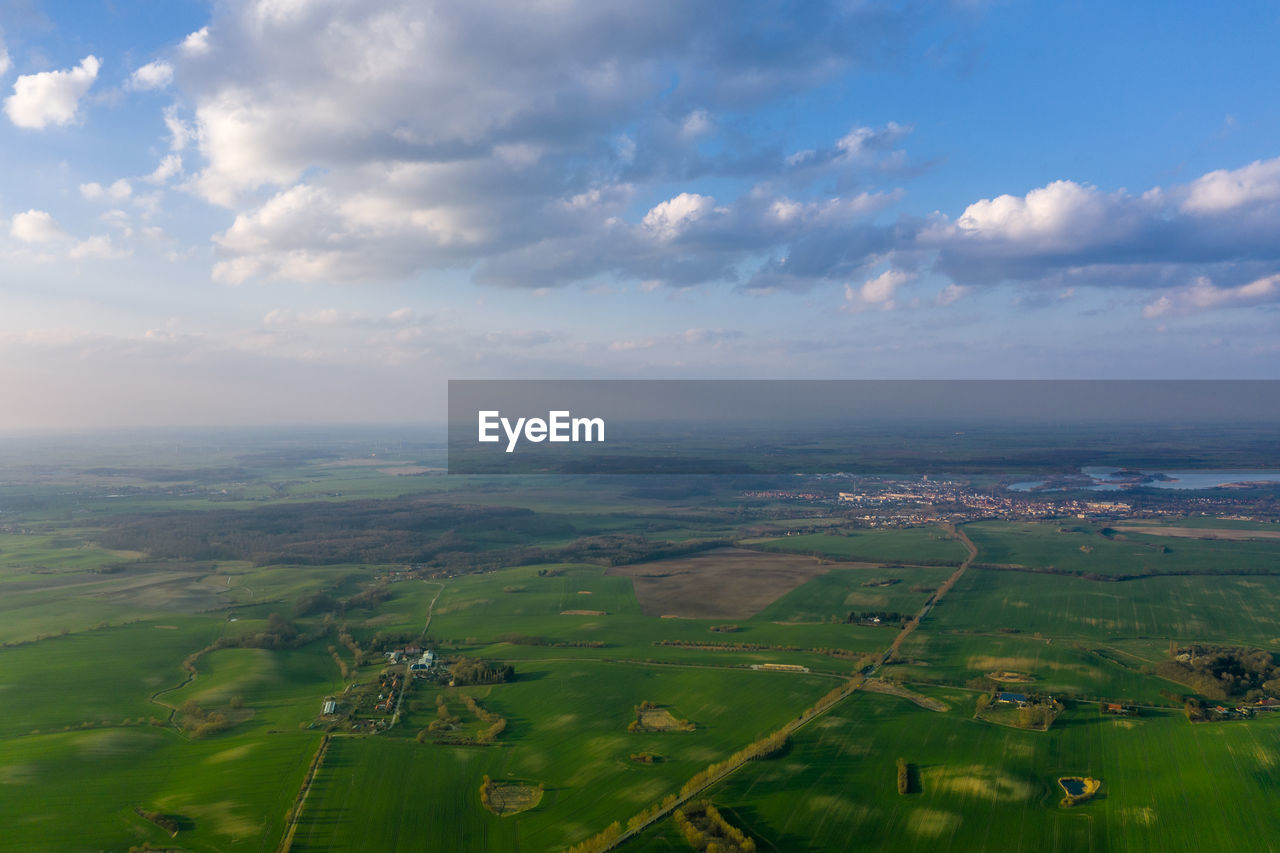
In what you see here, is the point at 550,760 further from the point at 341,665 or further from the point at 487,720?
the point at 341,665

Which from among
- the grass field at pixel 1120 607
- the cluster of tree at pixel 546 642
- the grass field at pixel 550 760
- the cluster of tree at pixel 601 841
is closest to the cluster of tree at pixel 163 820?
the grass field at pixel 550 760

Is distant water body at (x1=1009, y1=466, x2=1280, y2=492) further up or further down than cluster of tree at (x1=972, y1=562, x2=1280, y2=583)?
further up

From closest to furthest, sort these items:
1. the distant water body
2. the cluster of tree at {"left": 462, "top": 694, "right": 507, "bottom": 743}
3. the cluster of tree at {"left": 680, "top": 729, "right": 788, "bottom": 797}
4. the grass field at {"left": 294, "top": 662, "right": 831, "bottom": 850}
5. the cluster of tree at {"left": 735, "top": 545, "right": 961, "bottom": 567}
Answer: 1. the grass field at {"left": 294, "top": 662, "right": 831, "bottom": 850}
2. the cluster of tree at {"left": 680, "top": 729, "right": 788, "bottom": 797}
3. the cluster of tree at {"left": 462, "top": 694, "right": 507, "bottom": 743}
4. the cluster of tree at {"left": 735, "top": 545, "right": 961, "bottom": 567}
5. the distant water body

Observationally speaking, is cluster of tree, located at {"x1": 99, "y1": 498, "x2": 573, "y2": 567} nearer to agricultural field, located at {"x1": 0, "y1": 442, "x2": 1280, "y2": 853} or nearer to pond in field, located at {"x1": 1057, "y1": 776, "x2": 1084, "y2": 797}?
agricultural field, located at {"x1": 0, "y1": 442, "x2": 1280, "y2": 853}

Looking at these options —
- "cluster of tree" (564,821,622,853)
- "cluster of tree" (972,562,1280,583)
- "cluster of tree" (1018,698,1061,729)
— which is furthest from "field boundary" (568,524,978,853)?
"cluster of tree" (972,562,1280,583)

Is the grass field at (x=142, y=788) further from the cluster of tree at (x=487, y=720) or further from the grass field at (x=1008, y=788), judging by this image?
the grass field at (x=1008, y=788)

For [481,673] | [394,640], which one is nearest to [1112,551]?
[481,673]

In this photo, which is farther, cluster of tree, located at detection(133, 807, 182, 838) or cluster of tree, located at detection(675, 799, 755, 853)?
cluster of tree, located at detection(133, 807, 182, 838)
